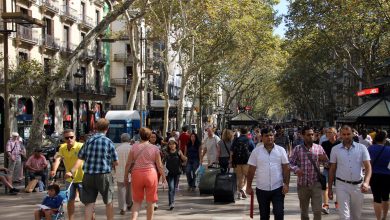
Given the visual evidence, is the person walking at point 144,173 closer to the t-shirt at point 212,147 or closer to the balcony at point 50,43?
the t-shirt at point 212,147

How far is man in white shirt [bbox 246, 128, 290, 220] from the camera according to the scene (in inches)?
273

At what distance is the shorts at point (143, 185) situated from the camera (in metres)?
8.01

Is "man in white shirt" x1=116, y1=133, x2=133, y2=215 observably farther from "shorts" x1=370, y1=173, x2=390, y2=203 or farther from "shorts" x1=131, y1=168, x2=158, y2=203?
"shorts" x1=370, y1=173, x2=390, y2=203

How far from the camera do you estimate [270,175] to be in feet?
22.7

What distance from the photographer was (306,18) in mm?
28562

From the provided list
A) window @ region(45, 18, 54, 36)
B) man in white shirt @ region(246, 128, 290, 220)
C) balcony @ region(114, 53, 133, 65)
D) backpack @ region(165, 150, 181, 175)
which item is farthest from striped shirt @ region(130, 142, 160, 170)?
balcony @ region(114, 53, 133, 65)

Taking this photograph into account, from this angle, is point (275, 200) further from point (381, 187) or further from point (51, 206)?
point (51, 206)

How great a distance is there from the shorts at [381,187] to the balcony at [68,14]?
35.8 metres

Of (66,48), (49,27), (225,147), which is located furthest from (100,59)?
(225,147)

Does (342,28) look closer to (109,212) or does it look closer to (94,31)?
(94,31)

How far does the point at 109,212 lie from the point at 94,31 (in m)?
8.75

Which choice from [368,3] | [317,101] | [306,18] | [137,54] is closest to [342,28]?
[306,18]

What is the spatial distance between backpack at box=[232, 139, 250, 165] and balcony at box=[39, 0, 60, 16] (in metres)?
28.8

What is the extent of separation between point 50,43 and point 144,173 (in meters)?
33.2
